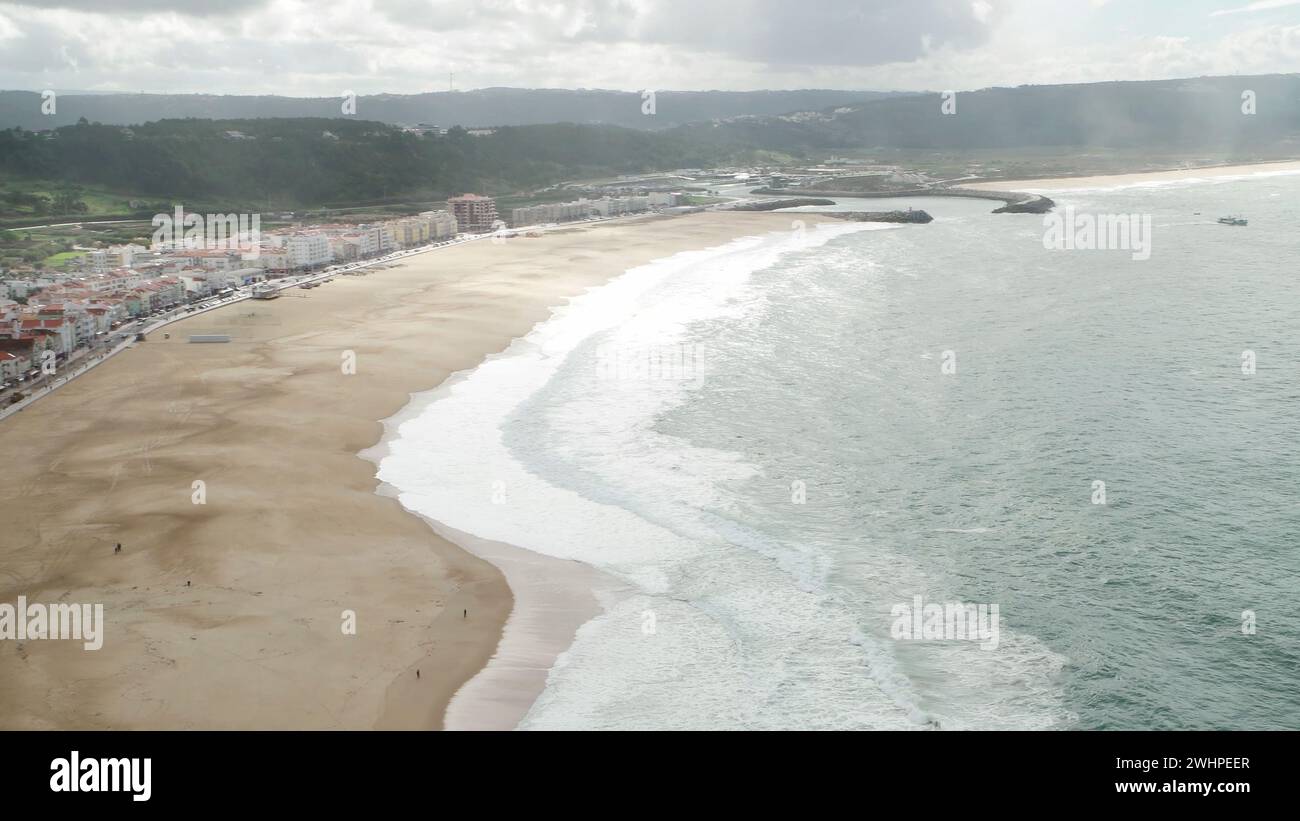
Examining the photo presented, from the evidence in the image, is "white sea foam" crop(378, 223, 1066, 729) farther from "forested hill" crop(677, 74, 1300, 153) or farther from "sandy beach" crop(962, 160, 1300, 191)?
"forested hill" crop(677, 74, 1300, 153)

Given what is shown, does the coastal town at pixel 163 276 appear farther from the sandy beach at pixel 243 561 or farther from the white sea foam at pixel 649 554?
the white sea foam at pixel 649 554

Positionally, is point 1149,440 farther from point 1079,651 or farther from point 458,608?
point 458,608

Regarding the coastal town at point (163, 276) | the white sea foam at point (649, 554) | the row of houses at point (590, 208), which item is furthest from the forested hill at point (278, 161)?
the white sea foam at point (649, 554)

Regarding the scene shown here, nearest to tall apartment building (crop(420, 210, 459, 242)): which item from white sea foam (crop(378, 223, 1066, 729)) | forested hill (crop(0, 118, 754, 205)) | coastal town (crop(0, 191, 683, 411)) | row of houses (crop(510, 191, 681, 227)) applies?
coastal town (crop(0, 191, 683, 411))

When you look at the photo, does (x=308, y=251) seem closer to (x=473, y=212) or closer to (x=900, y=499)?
(x=473, y=212)
